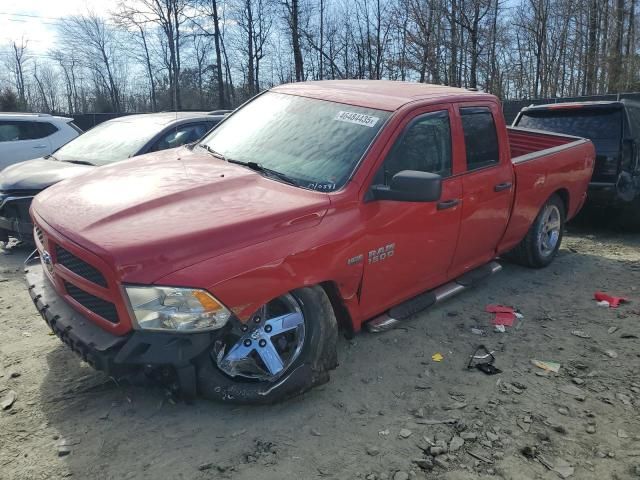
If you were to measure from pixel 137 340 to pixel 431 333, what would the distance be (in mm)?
2424

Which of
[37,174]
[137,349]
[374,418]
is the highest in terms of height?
[37,174]

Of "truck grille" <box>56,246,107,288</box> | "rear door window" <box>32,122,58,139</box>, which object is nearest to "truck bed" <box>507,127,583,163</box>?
"truck grille" <box>56,246,107,288</box>

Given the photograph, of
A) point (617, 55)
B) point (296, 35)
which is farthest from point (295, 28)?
point (617, 55)

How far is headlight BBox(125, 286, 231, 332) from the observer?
2.55 metres

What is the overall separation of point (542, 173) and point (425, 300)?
2199mm

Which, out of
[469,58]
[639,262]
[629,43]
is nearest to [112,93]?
[469,58]

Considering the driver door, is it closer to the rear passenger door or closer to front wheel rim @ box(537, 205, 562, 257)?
the rear passenger door

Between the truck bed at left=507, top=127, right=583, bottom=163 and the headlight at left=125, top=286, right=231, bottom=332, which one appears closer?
the headlight at left=125, top=286, right=231, bottom=332

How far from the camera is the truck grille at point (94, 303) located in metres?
2.70

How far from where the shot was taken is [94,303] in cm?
282

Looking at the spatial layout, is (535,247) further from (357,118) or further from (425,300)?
(357,118)

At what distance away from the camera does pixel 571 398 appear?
3.35 m

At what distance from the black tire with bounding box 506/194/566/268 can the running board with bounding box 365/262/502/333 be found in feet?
2.76

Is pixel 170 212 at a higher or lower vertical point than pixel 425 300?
higher
